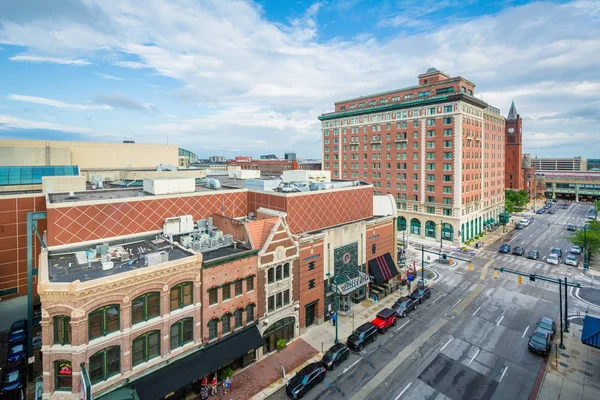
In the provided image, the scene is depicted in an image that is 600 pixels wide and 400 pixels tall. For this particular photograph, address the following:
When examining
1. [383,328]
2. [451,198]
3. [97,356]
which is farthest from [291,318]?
[451,198]

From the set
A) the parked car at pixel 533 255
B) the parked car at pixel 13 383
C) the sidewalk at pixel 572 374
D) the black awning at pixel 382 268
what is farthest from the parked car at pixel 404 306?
the parked car at pixel 13 383

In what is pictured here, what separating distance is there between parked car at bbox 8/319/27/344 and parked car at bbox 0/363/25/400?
17.8 feet

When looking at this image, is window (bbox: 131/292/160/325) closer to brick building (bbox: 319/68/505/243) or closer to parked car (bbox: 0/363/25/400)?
parked car (bbox: 0/363/25/400)

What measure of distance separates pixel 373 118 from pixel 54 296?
76.5 metres

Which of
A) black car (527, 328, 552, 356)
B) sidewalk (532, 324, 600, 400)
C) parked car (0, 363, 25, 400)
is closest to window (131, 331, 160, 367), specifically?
parked car (0, 363, 25, 400)

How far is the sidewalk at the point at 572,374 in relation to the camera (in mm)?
23031

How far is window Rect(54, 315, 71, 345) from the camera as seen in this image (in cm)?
1858

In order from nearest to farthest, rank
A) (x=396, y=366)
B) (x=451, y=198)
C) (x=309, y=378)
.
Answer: (x=309, y=378)
(x=396, y=366)
(x=451, y=198)

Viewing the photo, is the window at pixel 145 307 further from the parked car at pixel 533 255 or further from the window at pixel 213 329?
the parked car at pixel 533 255

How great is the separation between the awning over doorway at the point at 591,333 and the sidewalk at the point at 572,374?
2.78 meters

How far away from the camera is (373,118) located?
8081 cm

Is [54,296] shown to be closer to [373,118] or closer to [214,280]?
[214,280]

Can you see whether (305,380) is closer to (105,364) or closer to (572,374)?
(105,364)

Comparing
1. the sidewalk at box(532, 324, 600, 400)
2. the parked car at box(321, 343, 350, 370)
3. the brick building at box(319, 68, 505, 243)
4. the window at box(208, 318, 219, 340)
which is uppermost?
the brick building at box(319, 68, 505, 243)
